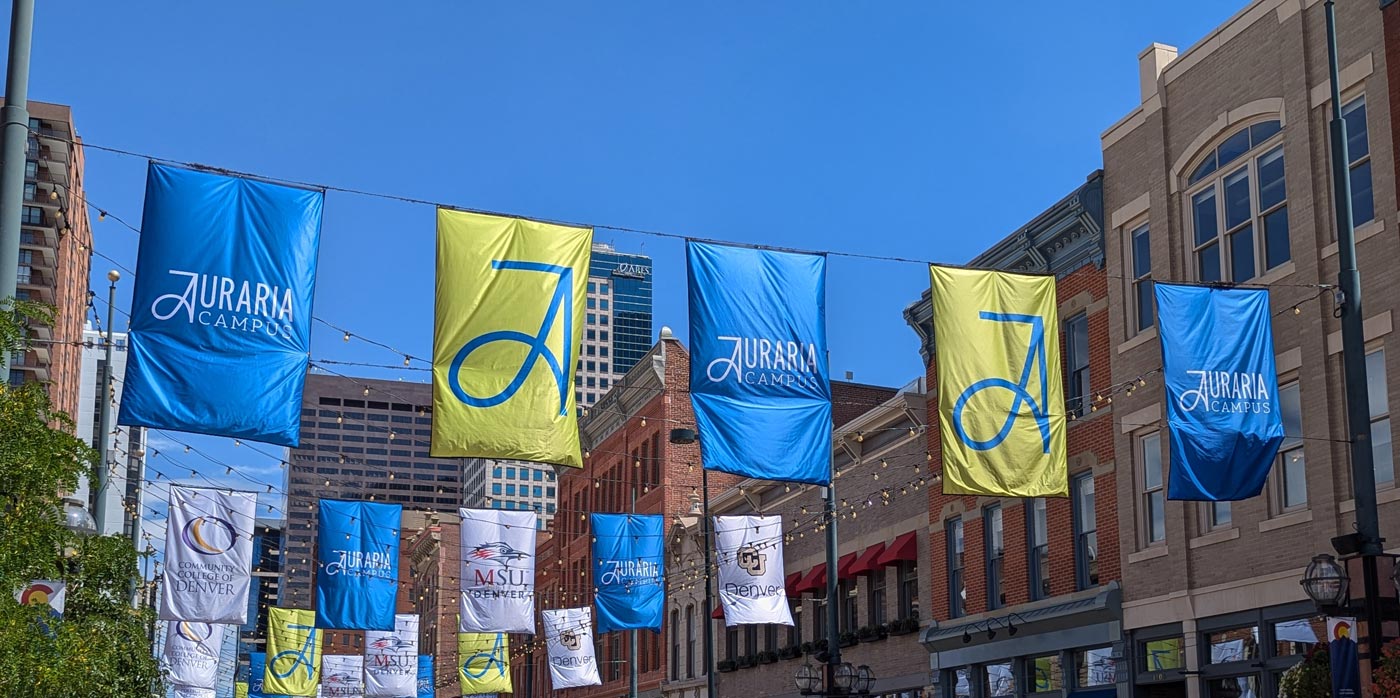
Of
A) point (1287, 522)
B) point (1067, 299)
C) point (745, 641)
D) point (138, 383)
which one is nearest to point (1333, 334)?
point (1287, 522)

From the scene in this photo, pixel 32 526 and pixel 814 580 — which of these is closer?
pixel 32 526

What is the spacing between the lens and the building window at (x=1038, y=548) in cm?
3123

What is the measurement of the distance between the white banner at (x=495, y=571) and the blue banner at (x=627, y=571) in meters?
1.71

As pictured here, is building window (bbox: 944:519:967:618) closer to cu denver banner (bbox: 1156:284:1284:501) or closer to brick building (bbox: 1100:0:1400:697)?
brick building (bbox: 1100:0:1400:697)

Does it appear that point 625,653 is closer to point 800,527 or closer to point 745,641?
point 745,641

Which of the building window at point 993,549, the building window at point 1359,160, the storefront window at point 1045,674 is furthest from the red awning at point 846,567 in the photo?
the building window at point 1359,160

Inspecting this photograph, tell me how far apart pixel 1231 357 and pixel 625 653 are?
42426mm

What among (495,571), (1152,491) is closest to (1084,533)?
Answer: (1152,491)

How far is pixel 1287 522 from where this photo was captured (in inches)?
941

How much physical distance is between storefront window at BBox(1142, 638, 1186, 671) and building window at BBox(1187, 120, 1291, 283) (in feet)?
20.3

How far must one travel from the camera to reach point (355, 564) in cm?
3428

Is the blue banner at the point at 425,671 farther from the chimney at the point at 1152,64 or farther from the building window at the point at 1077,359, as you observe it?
the chimney at the point at 1152,64

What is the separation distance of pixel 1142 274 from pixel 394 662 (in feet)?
97.3

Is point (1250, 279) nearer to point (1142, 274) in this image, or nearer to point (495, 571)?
point (1142, 274)
